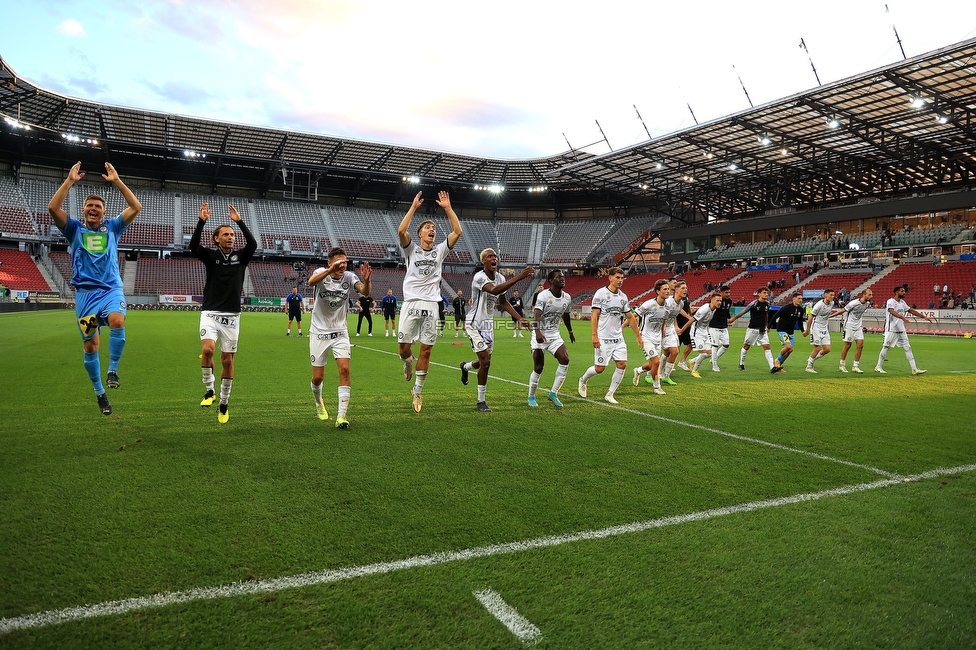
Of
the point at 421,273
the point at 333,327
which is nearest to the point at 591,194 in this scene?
the point at 421,273

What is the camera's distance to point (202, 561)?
10.5ft

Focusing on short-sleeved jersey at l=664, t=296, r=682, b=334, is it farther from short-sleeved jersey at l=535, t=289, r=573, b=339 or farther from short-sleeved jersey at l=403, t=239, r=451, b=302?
short-sleeved jersey at l=403, t=239, r=451, b=302

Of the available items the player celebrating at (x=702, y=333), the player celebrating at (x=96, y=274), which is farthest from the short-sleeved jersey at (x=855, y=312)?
the player celebrating at (x=96, y=274)

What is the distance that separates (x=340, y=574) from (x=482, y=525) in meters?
1.05

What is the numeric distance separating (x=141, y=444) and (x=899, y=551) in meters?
6.32

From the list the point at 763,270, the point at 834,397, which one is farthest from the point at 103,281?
the point at 763,270

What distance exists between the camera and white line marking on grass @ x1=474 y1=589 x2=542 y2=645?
2590 mm

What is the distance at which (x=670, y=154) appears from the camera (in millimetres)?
45875

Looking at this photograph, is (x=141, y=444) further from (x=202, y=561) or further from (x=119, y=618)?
(x=119, y=618)

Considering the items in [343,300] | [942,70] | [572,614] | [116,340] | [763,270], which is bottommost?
[572,614]

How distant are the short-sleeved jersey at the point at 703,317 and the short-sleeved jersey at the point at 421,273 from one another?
7.59m

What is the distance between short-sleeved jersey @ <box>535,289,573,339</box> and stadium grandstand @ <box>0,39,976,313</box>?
92.4ft

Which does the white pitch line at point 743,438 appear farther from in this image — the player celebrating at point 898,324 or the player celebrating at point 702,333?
the player celebrating at point 898,324

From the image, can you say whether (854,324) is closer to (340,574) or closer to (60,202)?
(340,574)
